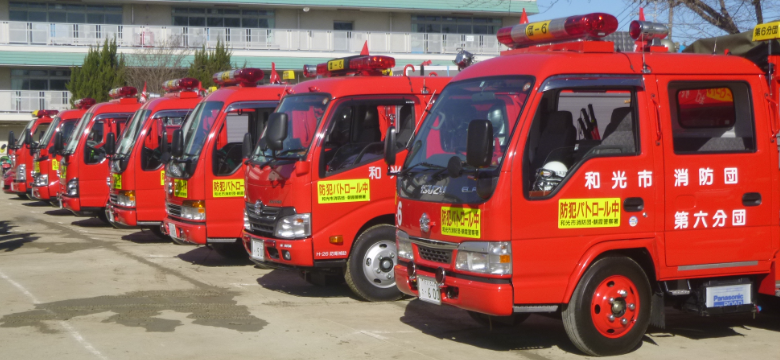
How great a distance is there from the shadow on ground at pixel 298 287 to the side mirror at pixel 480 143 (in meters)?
3.93

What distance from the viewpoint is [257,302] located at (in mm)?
9586

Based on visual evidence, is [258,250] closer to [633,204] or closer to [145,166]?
→ [633,204]

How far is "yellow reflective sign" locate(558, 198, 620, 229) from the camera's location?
669 cm

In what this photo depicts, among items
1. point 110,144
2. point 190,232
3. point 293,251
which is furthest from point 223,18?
point 293,251

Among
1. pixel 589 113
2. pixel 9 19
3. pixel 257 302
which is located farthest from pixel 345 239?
pixel 9 19

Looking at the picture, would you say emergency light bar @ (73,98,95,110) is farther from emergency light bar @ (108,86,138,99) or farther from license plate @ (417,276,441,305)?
license plate @ (417,276,441,305)

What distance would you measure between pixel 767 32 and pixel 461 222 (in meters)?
3.19

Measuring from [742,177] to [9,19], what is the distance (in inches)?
1475

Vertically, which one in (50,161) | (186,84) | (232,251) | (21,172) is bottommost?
(232,251)

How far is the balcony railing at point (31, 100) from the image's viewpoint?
38656 millimetres

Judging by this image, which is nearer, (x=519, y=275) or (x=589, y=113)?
(x=519, y=275)

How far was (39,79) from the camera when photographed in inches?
1567

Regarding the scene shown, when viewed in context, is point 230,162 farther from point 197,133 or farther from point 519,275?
point 519,275

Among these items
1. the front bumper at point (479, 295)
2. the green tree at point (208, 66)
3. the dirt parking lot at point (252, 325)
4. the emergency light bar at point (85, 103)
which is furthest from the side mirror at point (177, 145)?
the green tree at point (208, 66)
